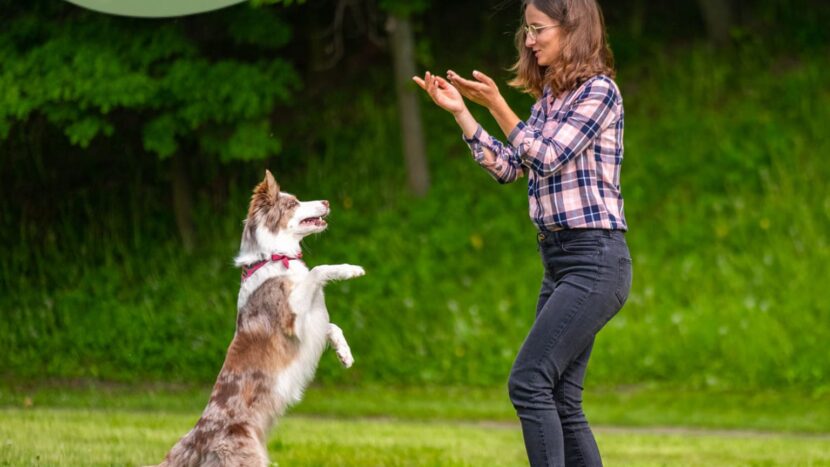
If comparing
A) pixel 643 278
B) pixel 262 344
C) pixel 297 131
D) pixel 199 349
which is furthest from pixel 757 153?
pixel 262 344

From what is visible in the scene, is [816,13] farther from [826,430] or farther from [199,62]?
[199,62]

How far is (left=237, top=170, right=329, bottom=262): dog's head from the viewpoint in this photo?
5613mm

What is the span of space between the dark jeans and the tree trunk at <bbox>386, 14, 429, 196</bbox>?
9622 millimetres

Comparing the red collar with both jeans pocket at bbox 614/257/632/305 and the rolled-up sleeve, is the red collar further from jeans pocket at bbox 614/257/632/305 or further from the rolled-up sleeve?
jeans pocket at bbox 614/257/632/305

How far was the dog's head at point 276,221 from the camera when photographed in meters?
5.61

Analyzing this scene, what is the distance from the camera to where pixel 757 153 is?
1392 cm

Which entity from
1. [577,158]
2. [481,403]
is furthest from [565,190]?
[481,403]

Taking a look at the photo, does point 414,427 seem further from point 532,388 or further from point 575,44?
point 575,44

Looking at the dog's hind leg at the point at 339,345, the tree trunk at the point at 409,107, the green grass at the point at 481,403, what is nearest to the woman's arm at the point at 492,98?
the dog's hind leg at the point at 339,345

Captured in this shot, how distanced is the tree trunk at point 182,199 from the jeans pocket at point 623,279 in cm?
1012

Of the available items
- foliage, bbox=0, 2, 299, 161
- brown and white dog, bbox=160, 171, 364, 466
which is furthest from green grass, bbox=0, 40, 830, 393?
brown and white dog, bbox=160, 171, 364, 466

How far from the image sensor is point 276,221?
5605 mm

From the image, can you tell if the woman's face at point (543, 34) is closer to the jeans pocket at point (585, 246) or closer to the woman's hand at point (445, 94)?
the woman's hand at point (445, 94)

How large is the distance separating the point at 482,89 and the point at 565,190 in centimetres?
53
